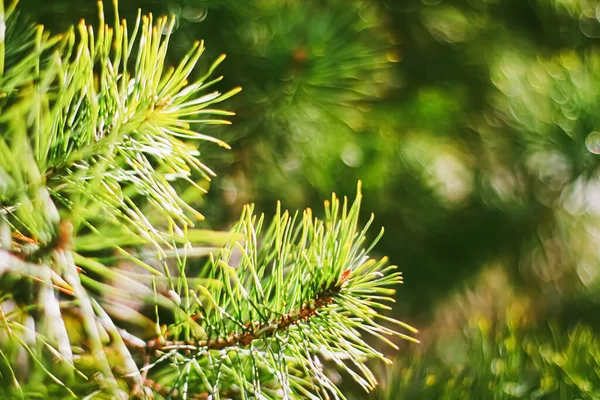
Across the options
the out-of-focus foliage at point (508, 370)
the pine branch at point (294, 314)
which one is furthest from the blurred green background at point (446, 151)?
the pine branch at point (294, 314)

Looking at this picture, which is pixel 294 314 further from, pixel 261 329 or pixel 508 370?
pixel 508 370

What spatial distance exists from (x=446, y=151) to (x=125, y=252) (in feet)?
1.46

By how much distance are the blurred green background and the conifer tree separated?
0.14 m

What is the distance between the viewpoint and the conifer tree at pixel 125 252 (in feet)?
0.67

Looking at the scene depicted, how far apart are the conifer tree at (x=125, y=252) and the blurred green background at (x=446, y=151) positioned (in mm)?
144

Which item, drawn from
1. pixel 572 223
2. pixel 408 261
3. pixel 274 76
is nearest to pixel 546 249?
pixel 572 223

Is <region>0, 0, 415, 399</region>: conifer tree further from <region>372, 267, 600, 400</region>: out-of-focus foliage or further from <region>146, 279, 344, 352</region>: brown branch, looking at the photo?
<region>372, 267, 600, 400</region>: out-of-focus foliage

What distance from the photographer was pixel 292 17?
0.43 metres

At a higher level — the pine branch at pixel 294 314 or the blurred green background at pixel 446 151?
the pine branch at pixel 294 314

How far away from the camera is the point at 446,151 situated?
59 centimetres

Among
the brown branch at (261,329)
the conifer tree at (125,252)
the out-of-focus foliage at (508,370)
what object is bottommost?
the out-of-focus foliage at (508,370)

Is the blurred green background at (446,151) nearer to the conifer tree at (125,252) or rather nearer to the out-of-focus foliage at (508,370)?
the out-of-focus foliage at (508,370)

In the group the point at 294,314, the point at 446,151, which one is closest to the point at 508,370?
the point at 294,314

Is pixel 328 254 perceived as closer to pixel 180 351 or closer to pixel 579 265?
pixel 180 351
